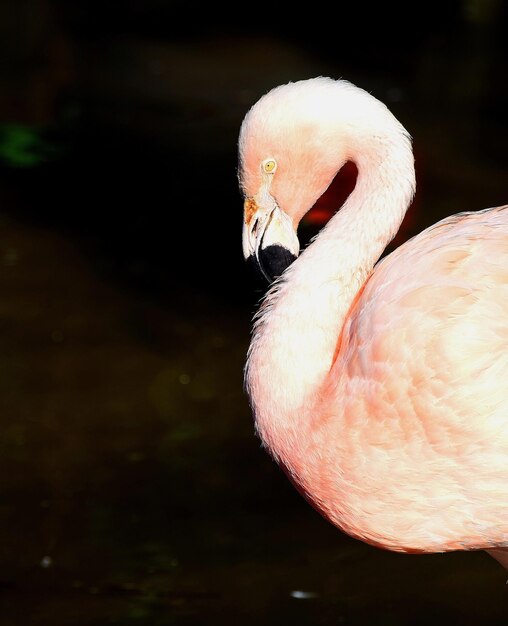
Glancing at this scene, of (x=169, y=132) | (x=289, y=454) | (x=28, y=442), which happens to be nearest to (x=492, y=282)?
(x=289, y=454)

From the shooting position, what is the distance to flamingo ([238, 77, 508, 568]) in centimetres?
254

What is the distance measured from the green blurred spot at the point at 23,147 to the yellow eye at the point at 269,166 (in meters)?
4.82

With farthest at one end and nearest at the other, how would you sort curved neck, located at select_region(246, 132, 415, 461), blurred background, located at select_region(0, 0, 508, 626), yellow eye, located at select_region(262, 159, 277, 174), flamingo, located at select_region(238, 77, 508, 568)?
blurred background, located at select_region(0, 0, 508, 626), yellow eye, located at select_region(262, 159, 277, 174), curved neck, located at select_region(246, 132, 415, 461), flamingo, located at select_region(238, 77, 508, 568)

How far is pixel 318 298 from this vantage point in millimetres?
2771

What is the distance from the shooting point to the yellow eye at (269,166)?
2869 mm

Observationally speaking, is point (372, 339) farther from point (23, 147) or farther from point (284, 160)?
point (23, 147)

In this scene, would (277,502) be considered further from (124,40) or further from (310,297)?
(124,40)

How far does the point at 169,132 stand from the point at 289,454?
5.60 meters

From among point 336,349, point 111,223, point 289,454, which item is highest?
point 336,349

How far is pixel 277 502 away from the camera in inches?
170

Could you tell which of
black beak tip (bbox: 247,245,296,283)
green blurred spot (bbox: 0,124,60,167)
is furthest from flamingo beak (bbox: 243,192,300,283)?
green blurred spot (bbox: 0,124,60,167)

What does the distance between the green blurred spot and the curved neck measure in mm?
4945

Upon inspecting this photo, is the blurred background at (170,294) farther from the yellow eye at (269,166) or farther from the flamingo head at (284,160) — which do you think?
the yellow eye at (269,166)

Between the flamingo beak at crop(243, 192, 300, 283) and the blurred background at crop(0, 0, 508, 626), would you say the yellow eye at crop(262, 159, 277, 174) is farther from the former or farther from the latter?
the blurred background at crop(0, 0, 508, 626)
